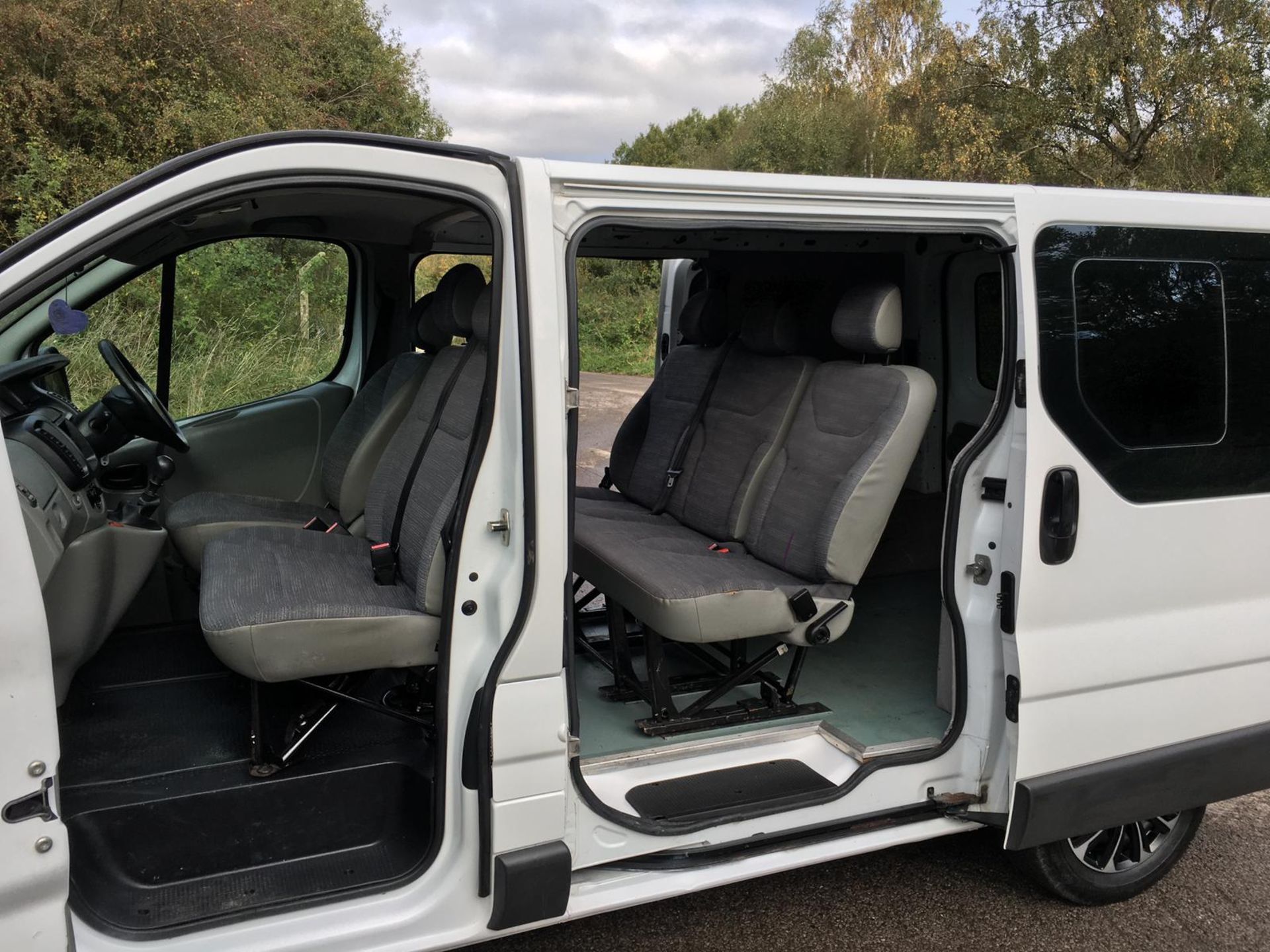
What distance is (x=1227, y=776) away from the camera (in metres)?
2.67

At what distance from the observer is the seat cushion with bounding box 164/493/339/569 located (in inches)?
130

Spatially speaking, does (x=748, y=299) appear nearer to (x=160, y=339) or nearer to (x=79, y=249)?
(x=160, y=339)

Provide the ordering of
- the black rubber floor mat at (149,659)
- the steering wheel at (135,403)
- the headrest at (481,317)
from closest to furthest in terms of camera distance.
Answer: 1. the black rubber floor mat at (149,659)
2. the headrest at (481,317)
3. the steering wheel at (135,403)

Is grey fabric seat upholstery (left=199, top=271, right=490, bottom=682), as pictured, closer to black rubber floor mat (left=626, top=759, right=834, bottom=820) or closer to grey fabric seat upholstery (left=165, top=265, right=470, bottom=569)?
grey fabric seat upholstery (left=165, top=265, right=470, bottom=569)

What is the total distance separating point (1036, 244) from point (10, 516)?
7.29 feet

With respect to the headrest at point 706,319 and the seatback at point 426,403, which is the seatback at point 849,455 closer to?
the headrest at point 706,319

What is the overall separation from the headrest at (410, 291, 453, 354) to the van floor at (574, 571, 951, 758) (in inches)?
48.8

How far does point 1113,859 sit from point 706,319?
236 centimetres

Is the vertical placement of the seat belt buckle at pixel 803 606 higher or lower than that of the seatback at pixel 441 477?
lower

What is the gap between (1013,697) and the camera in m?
2.42

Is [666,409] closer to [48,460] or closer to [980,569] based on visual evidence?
[980,569]

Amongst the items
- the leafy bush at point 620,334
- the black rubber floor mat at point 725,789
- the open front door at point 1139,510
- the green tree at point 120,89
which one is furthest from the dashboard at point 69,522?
the leafy bush at point 620,334

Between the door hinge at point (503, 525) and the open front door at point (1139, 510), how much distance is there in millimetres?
1216

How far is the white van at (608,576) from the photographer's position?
200 cm
